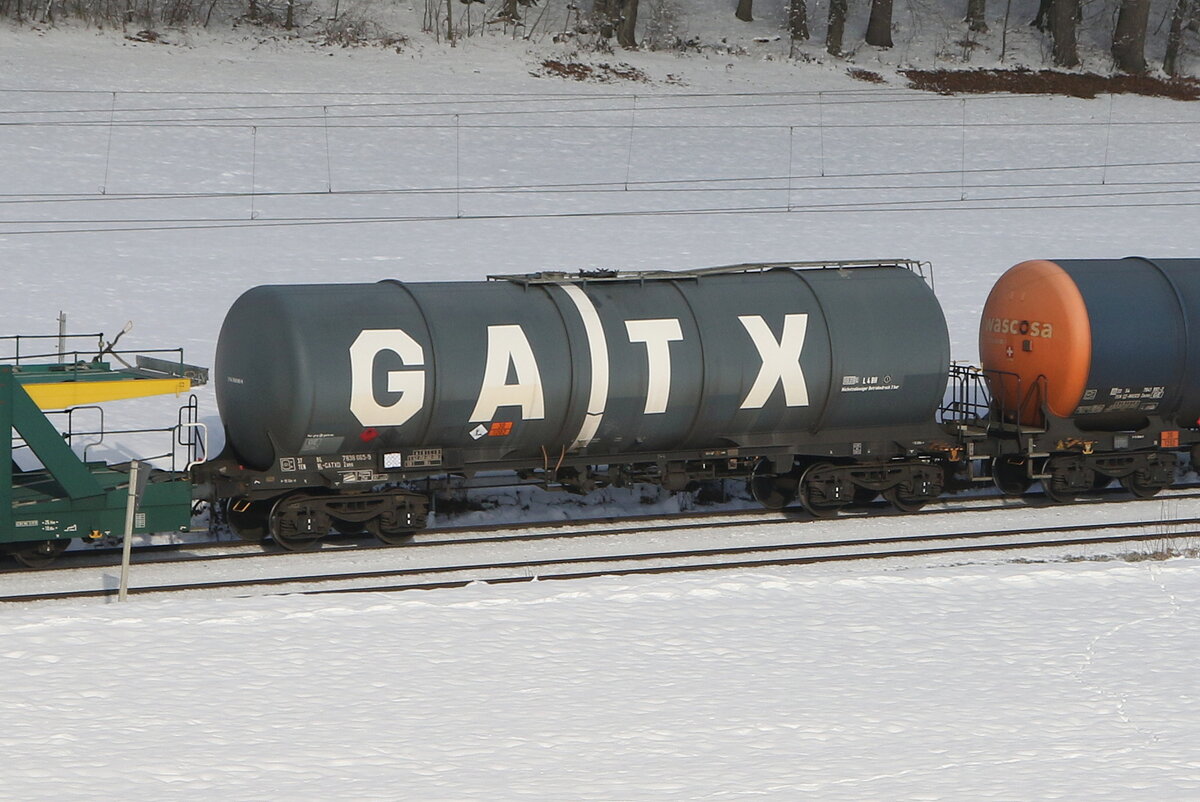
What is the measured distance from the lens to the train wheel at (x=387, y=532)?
19234 mm

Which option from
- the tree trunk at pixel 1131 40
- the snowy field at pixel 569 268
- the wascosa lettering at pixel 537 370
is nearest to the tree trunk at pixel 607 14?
the snowy field at pixel 569 268

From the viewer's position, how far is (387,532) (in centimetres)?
1933

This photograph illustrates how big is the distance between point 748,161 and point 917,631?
28515 mm

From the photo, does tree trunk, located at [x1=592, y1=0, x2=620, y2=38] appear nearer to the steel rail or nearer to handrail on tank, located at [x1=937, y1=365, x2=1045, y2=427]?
handrail on tank, located at [x1=937, y1=365, x2=1045, y2=427]

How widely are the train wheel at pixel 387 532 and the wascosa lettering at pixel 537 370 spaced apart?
1.71 meters

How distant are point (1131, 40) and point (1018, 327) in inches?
1473

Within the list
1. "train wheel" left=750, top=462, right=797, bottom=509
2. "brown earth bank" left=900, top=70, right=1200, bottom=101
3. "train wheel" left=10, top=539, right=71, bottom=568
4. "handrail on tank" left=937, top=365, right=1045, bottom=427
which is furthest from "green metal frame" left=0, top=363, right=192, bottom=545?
"brown earth bank" left=900, top=70, right=1200, bottom=101

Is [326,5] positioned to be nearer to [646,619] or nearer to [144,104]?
[144,104]

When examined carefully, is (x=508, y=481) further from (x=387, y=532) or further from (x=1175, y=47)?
(x=1175, y=47)

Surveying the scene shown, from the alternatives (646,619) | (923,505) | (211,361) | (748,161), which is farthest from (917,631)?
(748,161)

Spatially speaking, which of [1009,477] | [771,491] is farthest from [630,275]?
[1009,477]

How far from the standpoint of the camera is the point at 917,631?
1539 cm

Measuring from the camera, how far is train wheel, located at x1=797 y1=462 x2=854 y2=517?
68.7 feet

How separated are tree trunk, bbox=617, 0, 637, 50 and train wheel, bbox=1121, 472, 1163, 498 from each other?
33.1m
